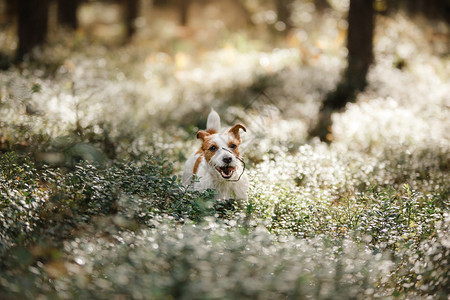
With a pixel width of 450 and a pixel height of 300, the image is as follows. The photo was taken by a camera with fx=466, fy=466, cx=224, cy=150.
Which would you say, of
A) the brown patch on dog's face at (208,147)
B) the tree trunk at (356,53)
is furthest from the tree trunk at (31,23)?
the brown patch on dog's face at (208,147)

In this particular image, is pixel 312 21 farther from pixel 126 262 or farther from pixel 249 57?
pixel 126 262

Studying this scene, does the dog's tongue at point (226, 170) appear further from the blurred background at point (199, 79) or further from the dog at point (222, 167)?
the blurred background at point (199, 79)

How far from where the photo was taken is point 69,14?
62.8 feet

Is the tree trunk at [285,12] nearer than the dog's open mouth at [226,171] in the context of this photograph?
No

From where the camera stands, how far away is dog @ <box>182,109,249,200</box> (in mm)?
4656

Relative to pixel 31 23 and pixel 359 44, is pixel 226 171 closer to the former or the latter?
pixel 359 44

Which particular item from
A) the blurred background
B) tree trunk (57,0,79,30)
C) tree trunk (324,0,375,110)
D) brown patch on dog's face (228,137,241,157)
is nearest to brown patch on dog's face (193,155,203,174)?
brown patch on dog's face (228,137,241,157)

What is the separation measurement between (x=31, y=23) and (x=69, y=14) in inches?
276

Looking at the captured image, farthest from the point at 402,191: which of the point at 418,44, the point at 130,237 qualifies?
the point at 418,44

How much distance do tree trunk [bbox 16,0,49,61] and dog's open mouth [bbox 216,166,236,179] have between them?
30.9 ft

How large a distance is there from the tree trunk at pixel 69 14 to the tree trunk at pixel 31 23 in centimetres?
643

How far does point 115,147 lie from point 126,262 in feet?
12.5

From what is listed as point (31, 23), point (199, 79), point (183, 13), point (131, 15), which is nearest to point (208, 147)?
point (199, 79)

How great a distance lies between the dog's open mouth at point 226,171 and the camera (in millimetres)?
4656
